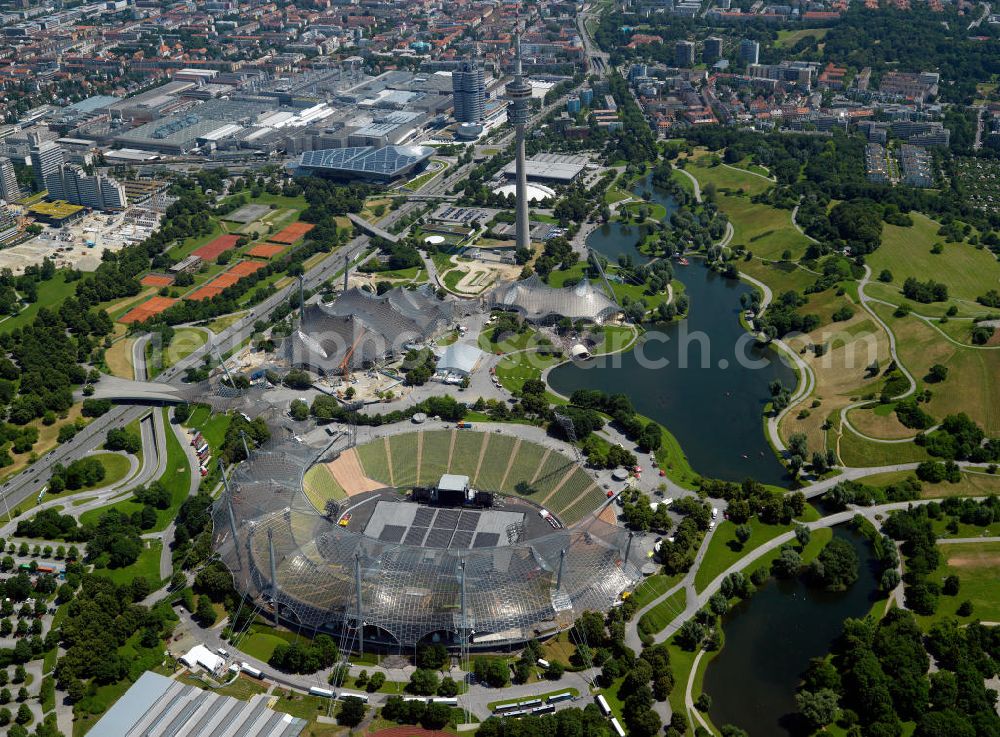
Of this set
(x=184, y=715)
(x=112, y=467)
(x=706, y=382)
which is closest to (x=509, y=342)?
(x=706, y=382)

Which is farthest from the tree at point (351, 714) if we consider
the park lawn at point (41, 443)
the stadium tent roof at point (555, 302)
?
the stadium tent roof at point (555, 302)

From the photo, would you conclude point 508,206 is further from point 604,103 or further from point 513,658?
point 513,658

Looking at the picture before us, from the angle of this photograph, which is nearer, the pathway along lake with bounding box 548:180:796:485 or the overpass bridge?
the pathway along lake with bounding box 548:180:796:485

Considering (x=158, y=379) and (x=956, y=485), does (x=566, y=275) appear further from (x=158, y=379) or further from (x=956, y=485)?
(x=956, y=485)

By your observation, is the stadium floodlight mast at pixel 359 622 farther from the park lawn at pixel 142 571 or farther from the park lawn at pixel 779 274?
the park lawn at pixel 779 274

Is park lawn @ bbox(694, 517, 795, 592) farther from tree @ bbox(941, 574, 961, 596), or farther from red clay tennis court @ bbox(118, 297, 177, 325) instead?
red clay tennis court @ bbox(118, 297, 177, 325)

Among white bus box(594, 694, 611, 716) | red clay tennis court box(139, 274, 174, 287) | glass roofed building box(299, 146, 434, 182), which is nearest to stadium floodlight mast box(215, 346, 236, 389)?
red clay tennis court box(139, 274, 174, 287)

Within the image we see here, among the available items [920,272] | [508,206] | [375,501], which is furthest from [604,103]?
[375,501]
